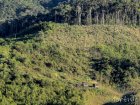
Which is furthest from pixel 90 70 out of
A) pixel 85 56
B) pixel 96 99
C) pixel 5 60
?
pixel 5 60

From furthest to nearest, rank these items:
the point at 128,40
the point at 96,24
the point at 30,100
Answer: the point at 96,24
the point at 128,40
the point at 30,100

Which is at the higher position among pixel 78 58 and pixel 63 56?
pixel 63 56

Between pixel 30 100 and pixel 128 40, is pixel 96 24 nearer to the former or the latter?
pixel 128 40

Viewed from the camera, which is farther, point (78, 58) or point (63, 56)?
point (78, 58)

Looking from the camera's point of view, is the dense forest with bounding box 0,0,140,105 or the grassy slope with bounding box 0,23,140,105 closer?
the dense forest with bounding box 0,0,140,105

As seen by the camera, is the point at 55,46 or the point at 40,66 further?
the point at 55,46

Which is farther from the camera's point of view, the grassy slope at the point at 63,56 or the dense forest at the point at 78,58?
the grassy slope at the point at 63,56

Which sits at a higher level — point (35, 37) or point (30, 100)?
point (35, 37)

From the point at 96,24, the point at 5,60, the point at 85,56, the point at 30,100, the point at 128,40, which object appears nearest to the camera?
the point at 30,100
